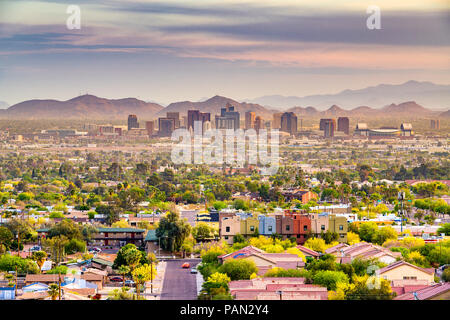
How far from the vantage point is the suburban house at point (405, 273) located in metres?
6.30

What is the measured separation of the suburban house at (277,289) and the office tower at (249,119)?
9.27 metres

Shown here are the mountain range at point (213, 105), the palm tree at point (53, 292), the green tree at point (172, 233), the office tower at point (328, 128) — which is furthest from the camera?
the office tower at point (328, 128)

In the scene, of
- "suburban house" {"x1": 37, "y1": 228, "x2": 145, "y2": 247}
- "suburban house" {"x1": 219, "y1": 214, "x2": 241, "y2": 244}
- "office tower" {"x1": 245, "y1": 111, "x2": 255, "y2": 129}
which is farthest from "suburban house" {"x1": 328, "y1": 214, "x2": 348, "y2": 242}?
"office tower" {"x1": 245, "y1": 111, "x2": 255, "y2": 129}

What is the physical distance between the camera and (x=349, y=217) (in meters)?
11.8

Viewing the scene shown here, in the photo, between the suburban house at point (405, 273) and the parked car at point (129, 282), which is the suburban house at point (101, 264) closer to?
the parked car at point (129, 282)

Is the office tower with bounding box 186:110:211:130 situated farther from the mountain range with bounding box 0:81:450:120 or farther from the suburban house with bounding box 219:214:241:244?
the suburban house with bounding box 219:214:241:244

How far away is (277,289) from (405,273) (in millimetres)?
1599

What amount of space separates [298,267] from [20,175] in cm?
2000

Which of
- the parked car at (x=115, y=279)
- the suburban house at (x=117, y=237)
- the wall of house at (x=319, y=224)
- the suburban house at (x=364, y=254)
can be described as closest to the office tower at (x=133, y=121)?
the suburban house at (x=117, y=237)

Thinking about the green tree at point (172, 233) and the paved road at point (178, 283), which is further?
the green tree at point (172, 233)

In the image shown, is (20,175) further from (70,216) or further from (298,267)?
(298,267)

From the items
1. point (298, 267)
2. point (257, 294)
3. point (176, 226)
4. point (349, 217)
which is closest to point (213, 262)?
point (298, 267)
